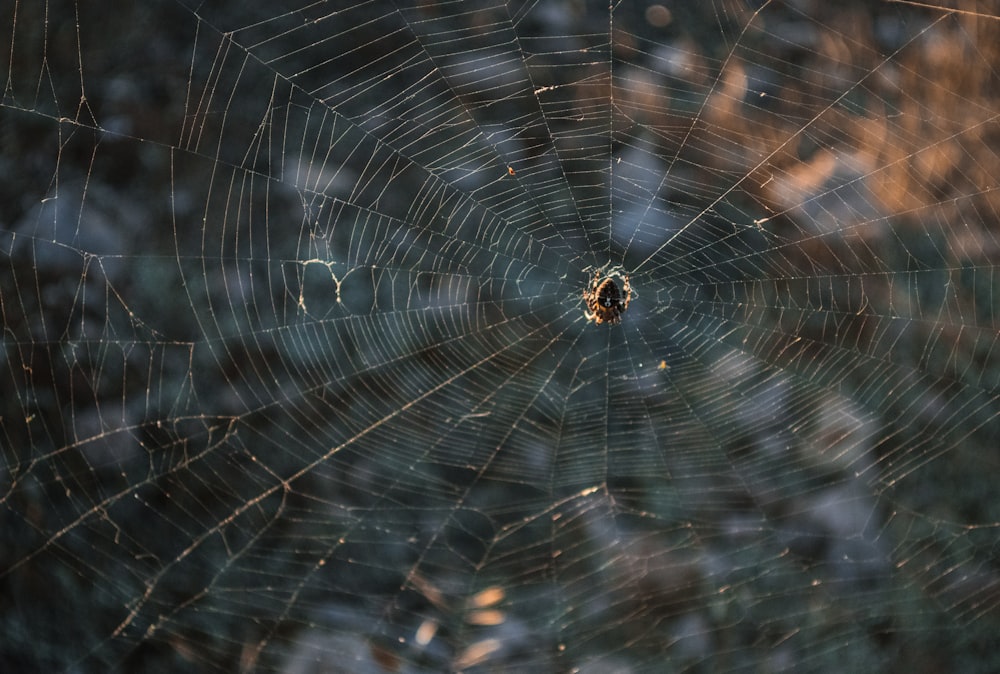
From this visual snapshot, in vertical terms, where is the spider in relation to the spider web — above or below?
above

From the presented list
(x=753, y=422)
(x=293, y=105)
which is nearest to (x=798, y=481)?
(x=753, y=422)

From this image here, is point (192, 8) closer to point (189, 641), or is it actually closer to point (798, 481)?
point (189, 641)

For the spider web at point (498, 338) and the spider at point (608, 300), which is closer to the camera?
the spider web at point (498, 338)

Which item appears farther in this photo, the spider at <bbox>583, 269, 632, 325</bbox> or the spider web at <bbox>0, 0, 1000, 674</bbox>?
the spider at <bbox>583, 269, 632, 325</bbox>

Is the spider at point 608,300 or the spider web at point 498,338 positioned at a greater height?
the spider at point 608,300
